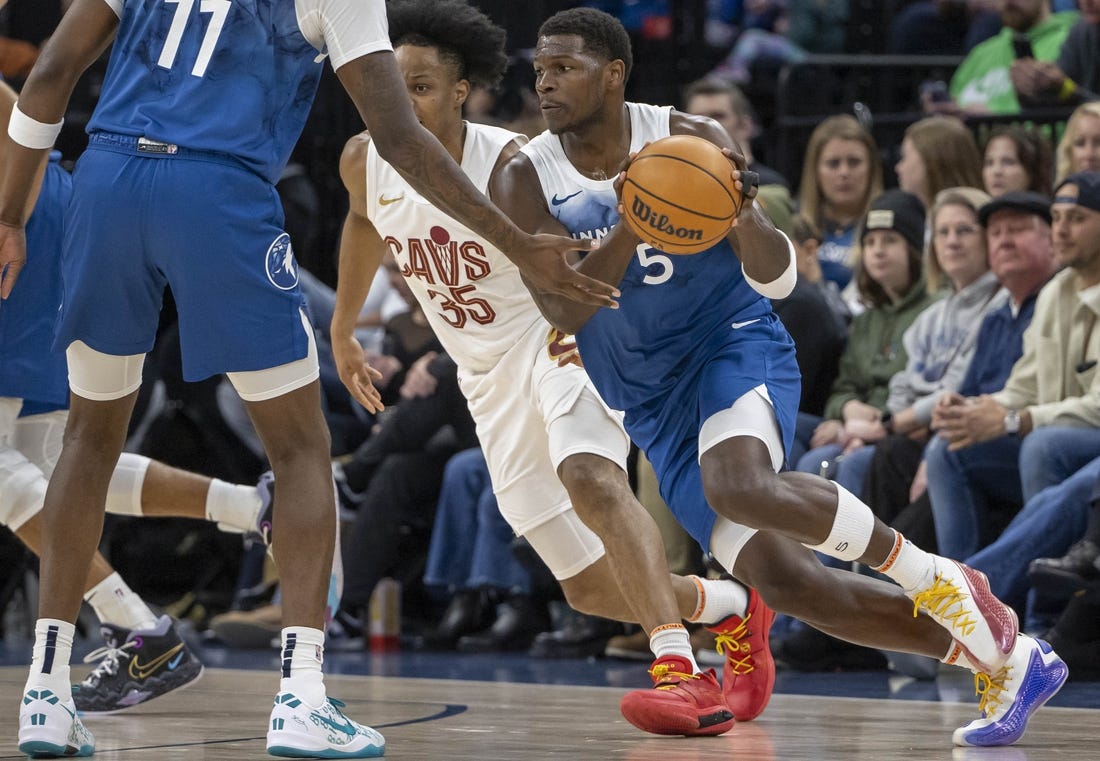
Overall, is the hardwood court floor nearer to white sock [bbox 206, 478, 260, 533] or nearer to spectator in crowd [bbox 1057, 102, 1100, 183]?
white sock [bbox 206, 478, 260, 533]

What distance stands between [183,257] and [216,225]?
0.10 m

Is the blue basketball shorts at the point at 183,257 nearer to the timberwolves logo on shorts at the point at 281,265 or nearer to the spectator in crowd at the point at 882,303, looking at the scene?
the timberwolves logo on shorts at the point at 281,265

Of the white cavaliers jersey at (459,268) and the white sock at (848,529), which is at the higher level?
the white cavaliers jersey at (459,268)

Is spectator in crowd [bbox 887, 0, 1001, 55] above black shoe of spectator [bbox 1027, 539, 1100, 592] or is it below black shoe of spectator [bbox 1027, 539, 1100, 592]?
above

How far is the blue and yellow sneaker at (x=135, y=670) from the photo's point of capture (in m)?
4.80

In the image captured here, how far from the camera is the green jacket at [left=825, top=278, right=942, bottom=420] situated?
6887 millimetres

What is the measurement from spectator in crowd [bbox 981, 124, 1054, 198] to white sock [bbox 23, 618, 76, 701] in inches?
187

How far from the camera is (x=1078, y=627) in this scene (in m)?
5.68

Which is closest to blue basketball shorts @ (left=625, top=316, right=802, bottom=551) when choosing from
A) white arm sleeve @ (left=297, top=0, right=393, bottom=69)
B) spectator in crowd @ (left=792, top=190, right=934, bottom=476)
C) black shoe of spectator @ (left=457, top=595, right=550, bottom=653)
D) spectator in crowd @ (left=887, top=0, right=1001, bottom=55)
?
white arm sleeve @ (left=297, top=0, right=393, bottom=69)

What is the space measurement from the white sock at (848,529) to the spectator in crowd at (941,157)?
382cm

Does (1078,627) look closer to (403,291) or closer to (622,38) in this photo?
(622,38)

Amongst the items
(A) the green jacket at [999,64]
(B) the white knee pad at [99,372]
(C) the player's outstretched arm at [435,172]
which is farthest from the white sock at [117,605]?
(A) the green jacket at [999,64]

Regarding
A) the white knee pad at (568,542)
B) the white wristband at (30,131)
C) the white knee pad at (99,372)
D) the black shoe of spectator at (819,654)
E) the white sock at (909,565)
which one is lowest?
the black shoe of spectator at (819,654)

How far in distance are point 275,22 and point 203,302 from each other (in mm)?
644
